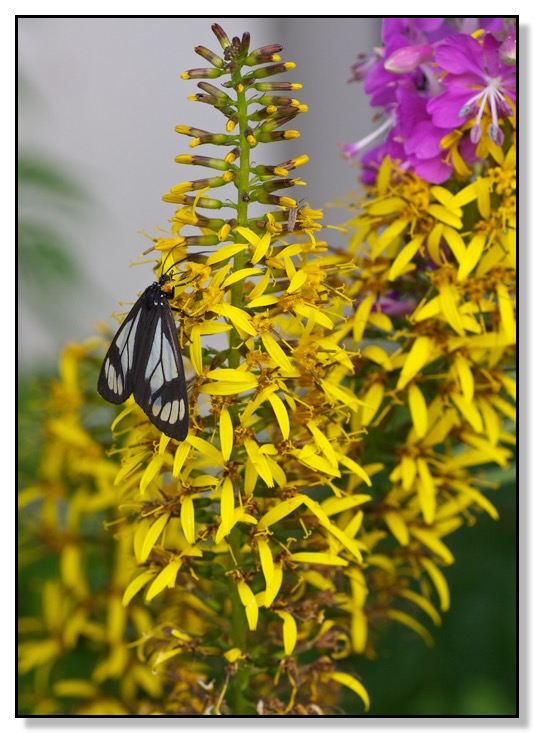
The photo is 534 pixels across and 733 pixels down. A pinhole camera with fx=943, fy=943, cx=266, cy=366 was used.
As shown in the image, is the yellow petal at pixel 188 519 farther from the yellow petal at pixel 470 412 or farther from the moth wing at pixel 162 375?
the yellow petal at pixel 470 412

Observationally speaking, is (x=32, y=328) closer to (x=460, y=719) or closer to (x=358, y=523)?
(x=358, y=523)

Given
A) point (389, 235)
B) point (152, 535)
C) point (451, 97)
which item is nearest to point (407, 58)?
point (451, 97)

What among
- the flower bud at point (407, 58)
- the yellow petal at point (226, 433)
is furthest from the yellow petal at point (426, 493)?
the flower bud at point (407, 58)

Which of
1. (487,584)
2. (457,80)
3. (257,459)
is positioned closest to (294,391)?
(257,459)

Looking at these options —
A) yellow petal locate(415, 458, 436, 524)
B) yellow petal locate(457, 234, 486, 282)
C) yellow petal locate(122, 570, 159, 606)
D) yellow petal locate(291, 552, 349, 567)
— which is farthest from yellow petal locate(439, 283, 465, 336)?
yellow petal locate(122, 570, 159, 606)

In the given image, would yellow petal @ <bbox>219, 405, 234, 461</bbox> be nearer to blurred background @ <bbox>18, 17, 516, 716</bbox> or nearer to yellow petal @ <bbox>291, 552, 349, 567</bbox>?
yellow petal @ <bbox>291, 552, 349, 567</bbox>
